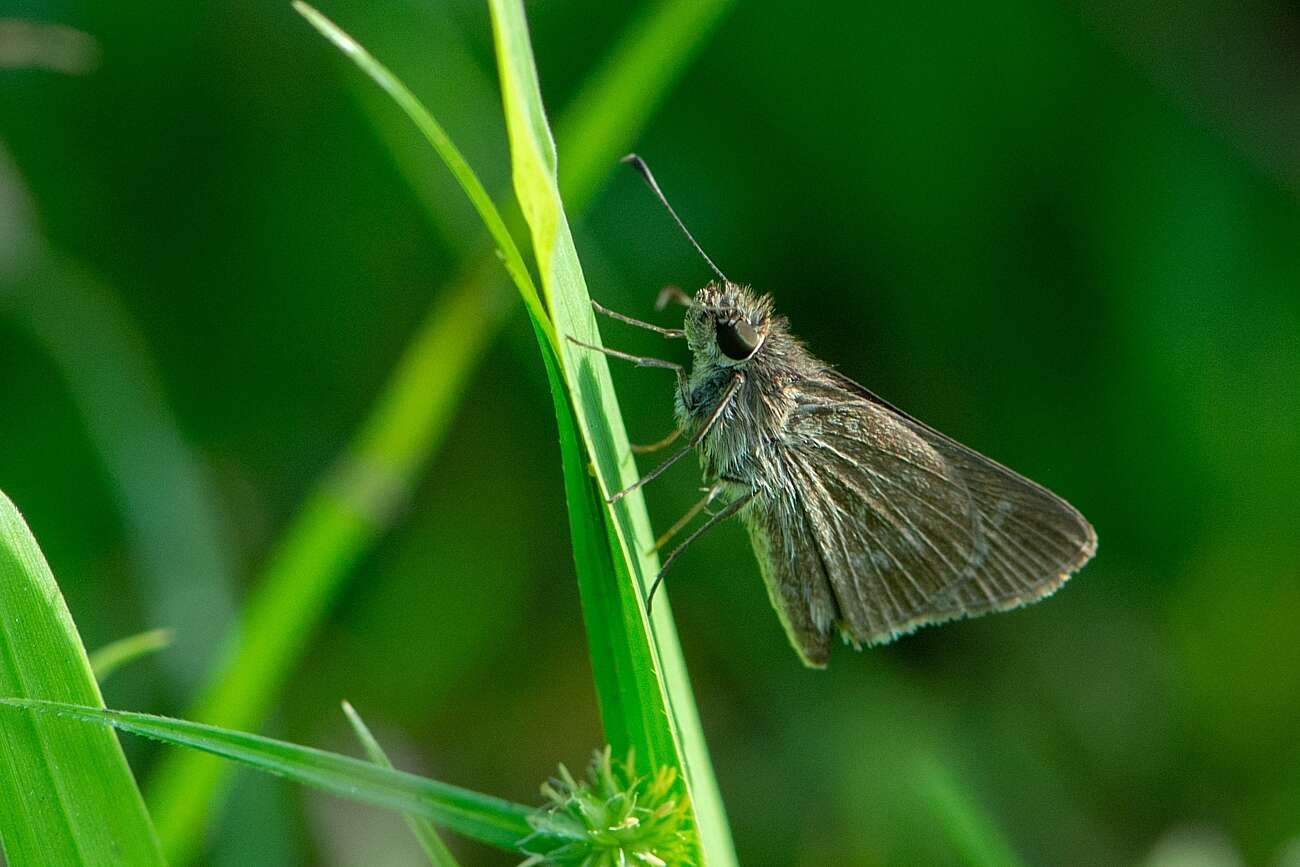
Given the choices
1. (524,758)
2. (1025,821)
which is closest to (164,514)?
(524,758)

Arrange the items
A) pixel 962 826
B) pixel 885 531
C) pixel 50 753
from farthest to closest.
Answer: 1. pixel 885 531
2. pixel 962 826
3. pixel 50 753

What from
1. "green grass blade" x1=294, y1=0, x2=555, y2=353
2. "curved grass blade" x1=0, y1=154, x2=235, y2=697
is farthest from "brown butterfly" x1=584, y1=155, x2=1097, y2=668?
"curved grass blade" x1=0, y1=154, x2=235, y2=697

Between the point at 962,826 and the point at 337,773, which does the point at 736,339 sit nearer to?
the point at 962,826

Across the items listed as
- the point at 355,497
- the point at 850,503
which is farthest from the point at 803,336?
the point at 355,497

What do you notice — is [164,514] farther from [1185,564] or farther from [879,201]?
[1185,564]

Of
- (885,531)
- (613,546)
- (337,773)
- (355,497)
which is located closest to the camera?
(337,773)

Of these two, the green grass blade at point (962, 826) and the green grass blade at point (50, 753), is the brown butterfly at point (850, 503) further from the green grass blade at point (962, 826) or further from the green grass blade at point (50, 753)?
the green grass blade at point (50, 753)

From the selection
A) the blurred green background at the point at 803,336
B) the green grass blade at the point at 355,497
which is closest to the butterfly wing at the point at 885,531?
the green grass blade at the point at 355,497
